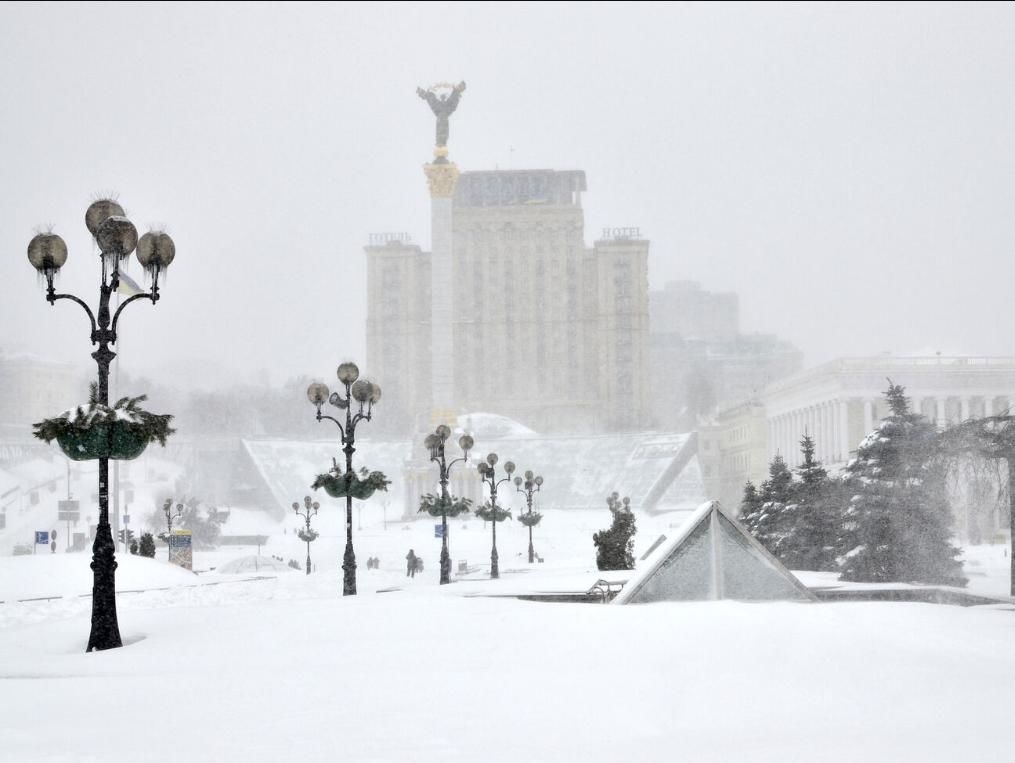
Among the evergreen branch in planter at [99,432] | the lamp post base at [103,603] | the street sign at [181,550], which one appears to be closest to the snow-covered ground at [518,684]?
the lamp post base at [103,603]

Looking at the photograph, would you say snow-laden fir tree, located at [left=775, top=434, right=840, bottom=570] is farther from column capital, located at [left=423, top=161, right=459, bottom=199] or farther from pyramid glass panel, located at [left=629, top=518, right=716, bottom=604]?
column capital, located at [left=423, top=161, right=459, bottom=199]

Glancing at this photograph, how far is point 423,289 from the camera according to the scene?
141375 millimetres

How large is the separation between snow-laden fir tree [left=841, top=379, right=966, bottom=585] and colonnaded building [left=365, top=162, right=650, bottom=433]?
4517 inches

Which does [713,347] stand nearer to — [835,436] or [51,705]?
[835,436]

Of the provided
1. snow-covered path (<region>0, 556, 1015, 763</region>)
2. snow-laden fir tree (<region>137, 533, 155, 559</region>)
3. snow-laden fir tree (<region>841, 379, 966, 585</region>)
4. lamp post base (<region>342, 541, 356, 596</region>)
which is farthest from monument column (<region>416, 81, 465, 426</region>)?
snow-covered path (<region>0, 556, 1015, 763</region>)

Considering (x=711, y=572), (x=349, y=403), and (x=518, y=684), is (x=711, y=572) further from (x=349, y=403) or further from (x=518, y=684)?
(x=349, y=403)

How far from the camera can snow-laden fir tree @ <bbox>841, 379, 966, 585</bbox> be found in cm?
2319

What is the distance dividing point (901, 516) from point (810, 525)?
608cm

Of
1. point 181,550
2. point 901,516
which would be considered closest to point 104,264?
point 901,516

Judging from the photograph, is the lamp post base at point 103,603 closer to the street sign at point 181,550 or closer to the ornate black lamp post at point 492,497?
the ornate black lamp post at point 492,497

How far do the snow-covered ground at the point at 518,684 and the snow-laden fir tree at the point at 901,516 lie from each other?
11240mm

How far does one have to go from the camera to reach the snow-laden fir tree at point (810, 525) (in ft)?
94.7

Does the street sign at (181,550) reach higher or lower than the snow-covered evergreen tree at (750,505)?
lower

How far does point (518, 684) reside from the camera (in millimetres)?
7762
